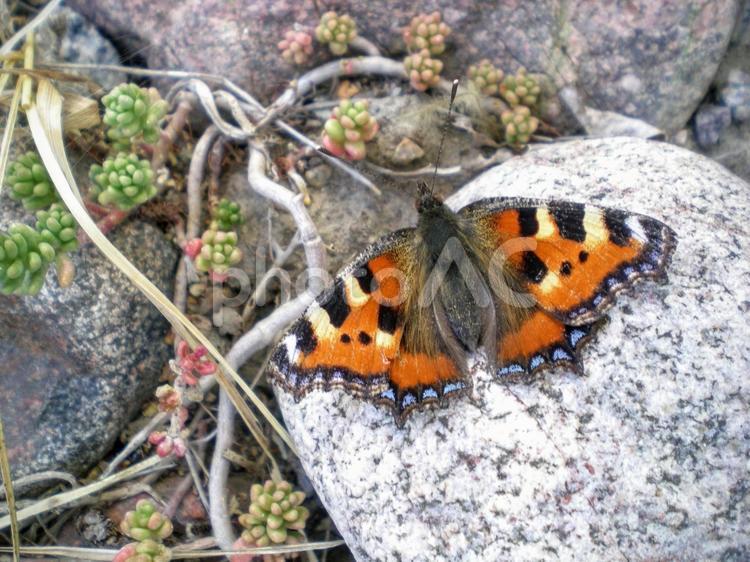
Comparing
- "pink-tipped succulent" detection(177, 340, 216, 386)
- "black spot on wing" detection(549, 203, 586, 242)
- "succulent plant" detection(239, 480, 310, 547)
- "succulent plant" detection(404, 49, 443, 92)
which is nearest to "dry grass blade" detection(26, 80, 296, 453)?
"pink-tipped succulent" detection(177, 340, 216, 386)

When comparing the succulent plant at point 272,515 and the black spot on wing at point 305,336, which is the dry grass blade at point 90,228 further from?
the black spot on wing at point 305,336

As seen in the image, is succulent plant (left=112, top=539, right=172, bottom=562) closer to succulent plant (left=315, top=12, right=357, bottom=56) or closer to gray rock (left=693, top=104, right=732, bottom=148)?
succulent plant (left=315, top=12, right=357, bottom=56)

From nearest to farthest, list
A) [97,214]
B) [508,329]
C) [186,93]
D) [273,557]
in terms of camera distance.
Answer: [508,329] → [273,557] → [97,214] → [186,93]

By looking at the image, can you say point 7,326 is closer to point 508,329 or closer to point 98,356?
point 98,356

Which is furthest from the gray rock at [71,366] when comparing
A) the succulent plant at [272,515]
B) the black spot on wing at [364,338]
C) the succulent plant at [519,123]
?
the succulent plant at [519,123]

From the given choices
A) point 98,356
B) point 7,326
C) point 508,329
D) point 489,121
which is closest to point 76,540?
point 98,356

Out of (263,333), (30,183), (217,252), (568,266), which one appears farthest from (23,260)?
(568,266)
